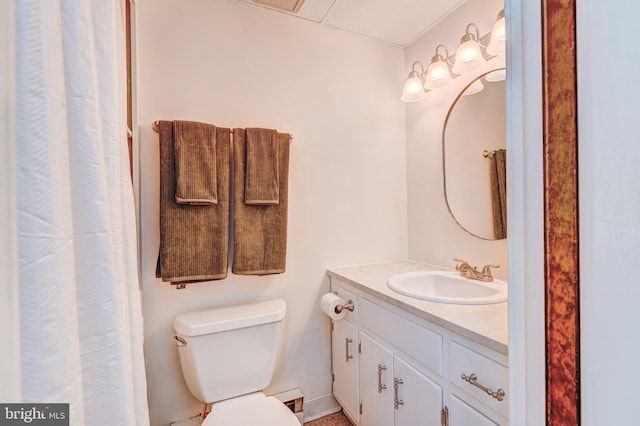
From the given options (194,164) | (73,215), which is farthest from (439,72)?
(73,215)

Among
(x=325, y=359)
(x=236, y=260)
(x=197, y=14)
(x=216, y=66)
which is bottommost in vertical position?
(x=325, y=359)

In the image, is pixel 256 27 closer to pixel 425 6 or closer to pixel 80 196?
pixel 425 6

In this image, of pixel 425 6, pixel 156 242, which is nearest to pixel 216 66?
pixel 156 242

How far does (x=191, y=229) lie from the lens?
1.33 metres

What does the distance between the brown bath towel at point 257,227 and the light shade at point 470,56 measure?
0.94 metres

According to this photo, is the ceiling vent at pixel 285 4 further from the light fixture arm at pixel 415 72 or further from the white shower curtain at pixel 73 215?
the white shower curtain at pixel 73 215

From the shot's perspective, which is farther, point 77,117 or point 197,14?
point 197,14

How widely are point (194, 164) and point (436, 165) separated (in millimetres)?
1348

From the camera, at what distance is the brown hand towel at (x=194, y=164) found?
4.25 feet

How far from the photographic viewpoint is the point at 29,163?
35 centimetres

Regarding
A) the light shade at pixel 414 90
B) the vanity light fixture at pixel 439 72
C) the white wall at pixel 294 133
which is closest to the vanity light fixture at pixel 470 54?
the vanity light fixture at pixel 439 72

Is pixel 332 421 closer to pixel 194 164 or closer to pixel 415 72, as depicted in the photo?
pixel 194 164

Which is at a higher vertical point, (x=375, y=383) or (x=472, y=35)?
(x=472, y=35)

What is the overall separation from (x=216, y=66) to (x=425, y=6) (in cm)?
116
